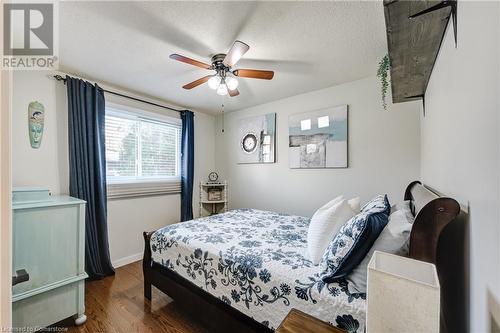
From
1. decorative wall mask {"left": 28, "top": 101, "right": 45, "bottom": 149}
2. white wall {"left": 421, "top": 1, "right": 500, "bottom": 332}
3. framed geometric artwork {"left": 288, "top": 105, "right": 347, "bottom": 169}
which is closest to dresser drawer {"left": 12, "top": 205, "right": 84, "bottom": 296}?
decorative wall mask {"left": 28, "top": 101, "right": 45, "bottom": 149}

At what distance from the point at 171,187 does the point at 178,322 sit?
2057 mm

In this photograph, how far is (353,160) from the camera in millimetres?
2711

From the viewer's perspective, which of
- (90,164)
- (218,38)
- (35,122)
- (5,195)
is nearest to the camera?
(5,195)

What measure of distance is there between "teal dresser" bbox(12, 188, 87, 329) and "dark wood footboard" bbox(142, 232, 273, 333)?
1.76ft

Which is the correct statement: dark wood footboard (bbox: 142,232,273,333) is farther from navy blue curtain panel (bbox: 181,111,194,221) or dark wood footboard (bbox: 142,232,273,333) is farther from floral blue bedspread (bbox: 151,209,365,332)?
navy blue curtain panel (bbox: 181,111,194,221)

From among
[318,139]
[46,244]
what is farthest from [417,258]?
[46,244]

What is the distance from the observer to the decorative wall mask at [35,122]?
2174 mm

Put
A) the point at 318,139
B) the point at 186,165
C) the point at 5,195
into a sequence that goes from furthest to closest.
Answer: the point at 186,165 < the point at 318,139 < the point at 5,195

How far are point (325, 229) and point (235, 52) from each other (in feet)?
4.67

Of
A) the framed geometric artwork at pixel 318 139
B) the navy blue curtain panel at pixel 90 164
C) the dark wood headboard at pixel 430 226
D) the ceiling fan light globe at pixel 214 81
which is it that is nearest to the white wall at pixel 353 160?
the framed geometric artwork at pixel 318 139

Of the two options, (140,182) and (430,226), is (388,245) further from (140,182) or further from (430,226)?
(140,182)


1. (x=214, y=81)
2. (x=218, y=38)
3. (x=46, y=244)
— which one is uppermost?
(x=218, y=38)

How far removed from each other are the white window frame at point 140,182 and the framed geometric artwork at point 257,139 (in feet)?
3.52

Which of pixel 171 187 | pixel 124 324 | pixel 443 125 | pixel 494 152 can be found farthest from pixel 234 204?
pixel 494 152
